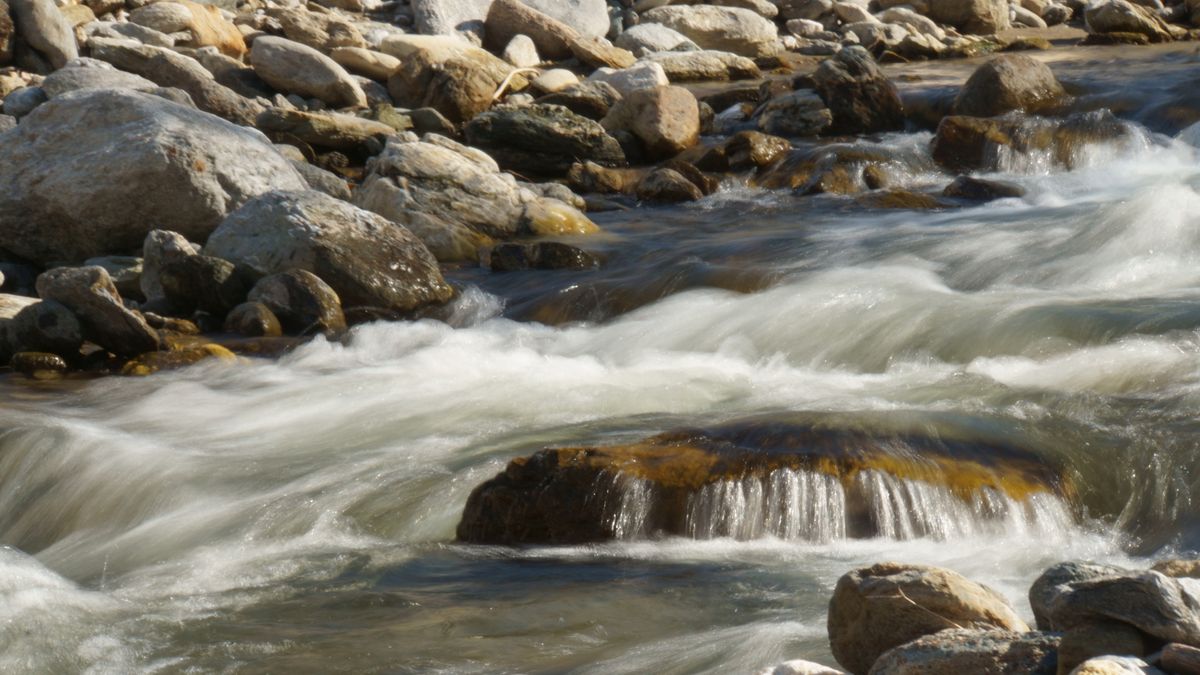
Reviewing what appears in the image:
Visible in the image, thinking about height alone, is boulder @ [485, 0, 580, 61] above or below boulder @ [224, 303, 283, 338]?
above

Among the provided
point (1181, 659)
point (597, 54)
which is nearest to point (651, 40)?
point (597, 54)

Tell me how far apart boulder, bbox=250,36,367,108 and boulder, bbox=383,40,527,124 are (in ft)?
1.43

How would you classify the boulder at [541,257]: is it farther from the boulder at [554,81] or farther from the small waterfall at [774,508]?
the boulder at [554,81]

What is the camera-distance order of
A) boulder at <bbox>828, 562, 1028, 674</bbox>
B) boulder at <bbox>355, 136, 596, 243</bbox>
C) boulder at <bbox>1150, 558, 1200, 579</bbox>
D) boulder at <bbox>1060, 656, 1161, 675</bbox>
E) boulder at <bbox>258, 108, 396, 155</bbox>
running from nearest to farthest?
boulder at <bbox>1060, 656, 1161, 675</bbox>, boulder at <bbox>828, 562, 1028, 674</bbox>, boulder at <bbox>1150, 558, 1200, 579</bbox>, boulder at <bbox>355, 136, 596, 243</bbox>, boulder at <bbox>258, 108, 396, 155</bbox>

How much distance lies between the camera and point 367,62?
15195mm

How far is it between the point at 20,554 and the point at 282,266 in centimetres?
379

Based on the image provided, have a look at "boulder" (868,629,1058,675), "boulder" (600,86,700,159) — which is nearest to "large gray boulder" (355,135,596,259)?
"boulder" (600,86,700,159)

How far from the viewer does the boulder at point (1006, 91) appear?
41.8ft

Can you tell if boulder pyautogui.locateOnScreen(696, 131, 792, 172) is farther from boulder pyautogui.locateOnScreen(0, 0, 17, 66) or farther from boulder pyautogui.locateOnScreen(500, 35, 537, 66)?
boulder pyautogui.locateOnScreen(0, 0, 17, 66)

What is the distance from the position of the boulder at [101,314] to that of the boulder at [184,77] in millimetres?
5172

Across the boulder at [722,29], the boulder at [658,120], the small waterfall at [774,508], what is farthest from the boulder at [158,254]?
the boulder at [722,29]

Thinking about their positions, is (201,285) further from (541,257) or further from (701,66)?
(701,66)

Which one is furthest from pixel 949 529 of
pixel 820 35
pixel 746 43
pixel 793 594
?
pixel 820 35

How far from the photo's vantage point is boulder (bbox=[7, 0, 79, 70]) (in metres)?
13.7
